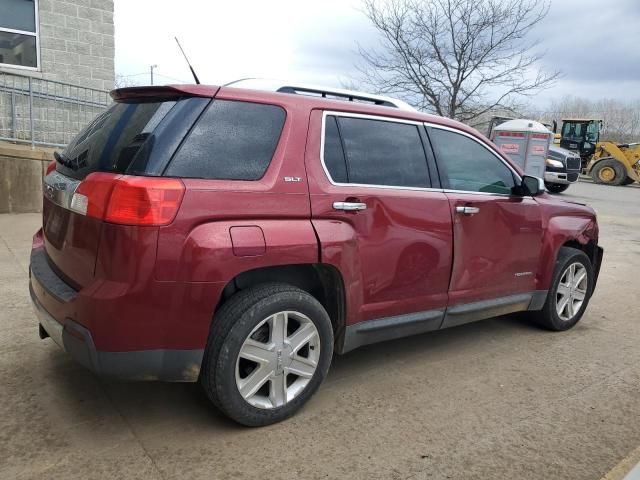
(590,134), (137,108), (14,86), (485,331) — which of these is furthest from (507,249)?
(590,134)

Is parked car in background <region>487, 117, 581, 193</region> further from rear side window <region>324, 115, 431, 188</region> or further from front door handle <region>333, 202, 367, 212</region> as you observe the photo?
front door handle <region>333, 202, 367, 212</region>

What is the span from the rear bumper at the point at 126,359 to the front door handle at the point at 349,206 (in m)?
1.05

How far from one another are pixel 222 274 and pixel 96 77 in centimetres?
951

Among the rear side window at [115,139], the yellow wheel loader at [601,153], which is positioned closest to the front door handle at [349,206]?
the rear side window at [115,139]

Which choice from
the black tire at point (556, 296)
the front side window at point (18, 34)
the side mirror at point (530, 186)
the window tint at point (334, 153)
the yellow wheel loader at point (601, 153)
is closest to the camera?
the window tint at point (334, 153)

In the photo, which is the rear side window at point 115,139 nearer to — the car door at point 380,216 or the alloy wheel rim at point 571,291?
the car door at point 380,216

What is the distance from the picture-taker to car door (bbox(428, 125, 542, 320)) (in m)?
3.69

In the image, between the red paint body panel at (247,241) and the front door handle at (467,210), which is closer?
the red paint body panel at (247,241)

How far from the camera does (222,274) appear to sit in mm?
2545

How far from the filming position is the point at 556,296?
4.58 meters

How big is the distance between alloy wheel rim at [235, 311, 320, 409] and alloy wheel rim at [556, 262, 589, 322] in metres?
2.64

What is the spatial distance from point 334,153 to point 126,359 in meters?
1.55

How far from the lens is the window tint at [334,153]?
3.05m

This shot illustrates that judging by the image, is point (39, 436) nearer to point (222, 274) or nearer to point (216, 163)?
point (222, 274)
